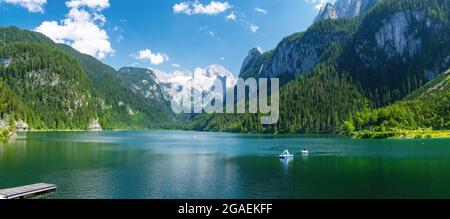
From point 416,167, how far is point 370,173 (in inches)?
485

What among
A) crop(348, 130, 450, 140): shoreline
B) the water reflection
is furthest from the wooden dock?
crop(348, 130, 450, 140): shoreline

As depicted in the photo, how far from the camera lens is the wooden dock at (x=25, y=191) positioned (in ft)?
161

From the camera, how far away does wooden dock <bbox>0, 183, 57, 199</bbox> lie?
49059 millimetres

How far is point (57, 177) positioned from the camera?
66375 mm

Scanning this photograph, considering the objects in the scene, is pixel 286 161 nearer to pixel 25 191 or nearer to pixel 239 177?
pixel 239 177

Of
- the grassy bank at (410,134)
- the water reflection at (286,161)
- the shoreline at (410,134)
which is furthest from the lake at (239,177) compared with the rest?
the grassy bank at (410,134)

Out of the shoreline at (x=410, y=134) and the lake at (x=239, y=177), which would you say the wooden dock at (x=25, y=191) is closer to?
the lake at (x=239, y=177)

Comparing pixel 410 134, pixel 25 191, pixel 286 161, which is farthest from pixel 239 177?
pixel 410 134

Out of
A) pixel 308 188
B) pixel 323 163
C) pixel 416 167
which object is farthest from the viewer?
pixel 323 163

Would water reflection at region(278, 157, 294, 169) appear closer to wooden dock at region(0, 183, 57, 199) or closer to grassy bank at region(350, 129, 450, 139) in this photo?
wooden dock at region(0, 183, 57, 199)
